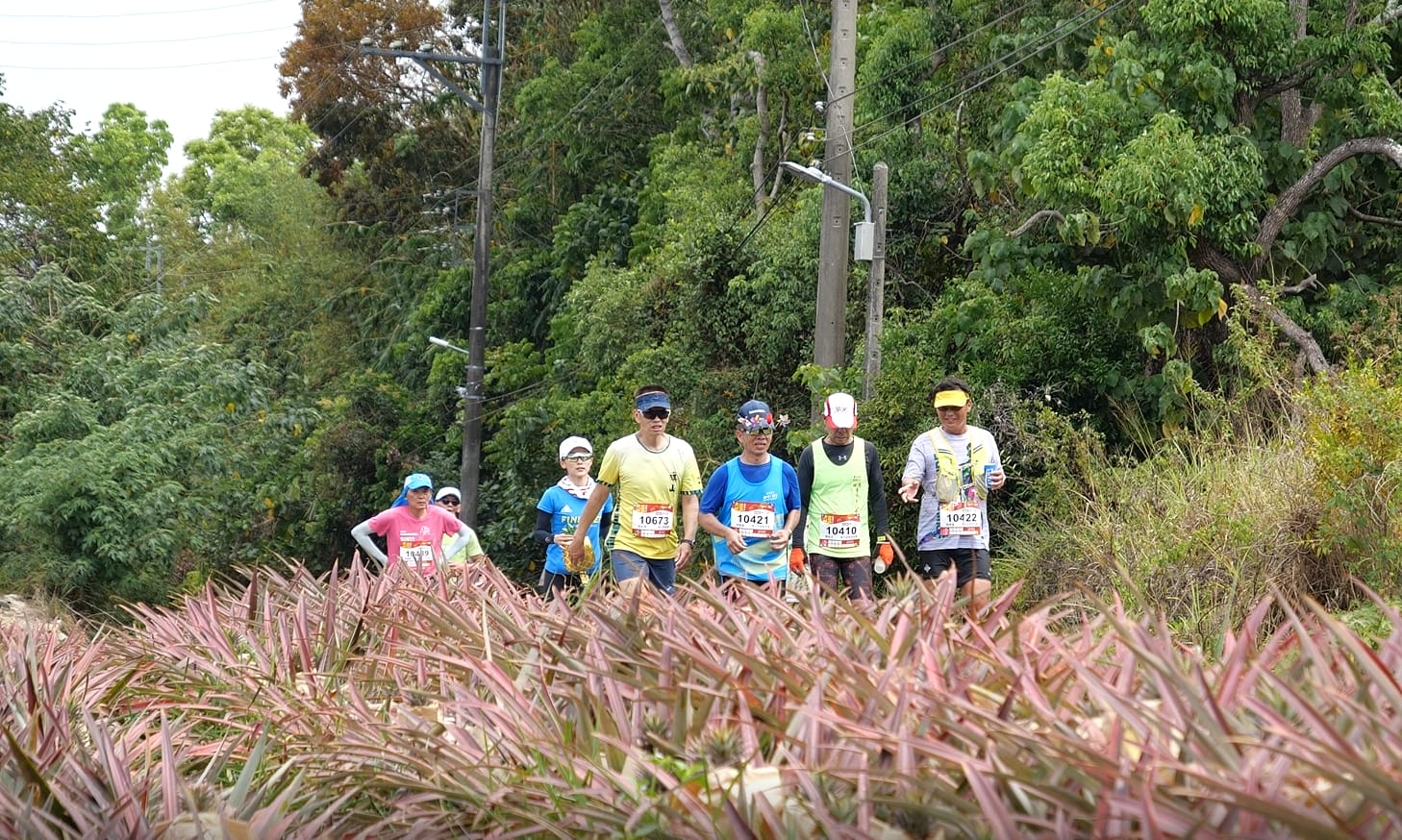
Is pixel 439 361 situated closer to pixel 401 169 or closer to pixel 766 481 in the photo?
pixel 401 169

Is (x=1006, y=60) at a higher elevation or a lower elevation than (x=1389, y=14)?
higher

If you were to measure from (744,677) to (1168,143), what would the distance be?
40.8 ft

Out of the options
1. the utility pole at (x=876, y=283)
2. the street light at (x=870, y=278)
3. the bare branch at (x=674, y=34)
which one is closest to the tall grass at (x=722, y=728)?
the street light at (x=870, y=278)

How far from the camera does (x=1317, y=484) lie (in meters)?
9.77

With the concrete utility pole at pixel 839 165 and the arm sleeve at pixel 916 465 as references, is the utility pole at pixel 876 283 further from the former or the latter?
the arm sleeve at pixel 916 465

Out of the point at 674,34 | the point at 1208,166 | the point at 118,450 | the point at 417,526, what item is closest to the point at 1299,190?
the point at 1208,166

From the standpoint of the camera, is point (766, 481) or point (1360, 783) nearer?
point (1360, 783)

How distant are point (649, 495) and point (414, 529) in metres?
2.18

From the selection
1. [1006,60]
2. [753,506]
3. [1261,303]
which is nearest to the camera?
[753,506]

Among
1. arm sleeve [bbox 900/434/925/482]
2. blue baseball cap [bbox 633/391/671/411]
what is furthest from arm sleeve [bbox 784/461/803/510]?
blue baseball cap [bbox 633/391/671/411]

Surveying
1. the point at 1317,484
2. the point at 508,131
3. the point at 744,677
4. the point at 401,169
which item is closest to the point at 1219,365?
the point at 1317,484

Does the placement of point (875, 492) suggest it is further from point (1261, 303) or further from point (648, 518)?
point (1261, 303)

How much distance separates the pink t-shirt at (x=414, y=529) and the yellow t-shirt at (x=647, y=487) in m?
1.69

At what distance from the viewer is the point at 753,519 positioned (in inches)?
388
